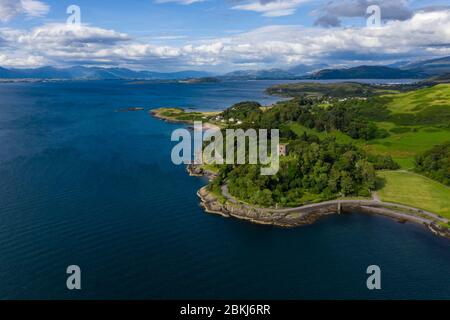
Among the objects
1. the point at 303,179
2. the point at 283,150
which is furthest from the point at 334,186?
the point at 283,150

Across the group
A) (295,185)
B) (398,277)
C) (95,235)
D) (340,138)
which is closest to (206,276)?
(95,235)

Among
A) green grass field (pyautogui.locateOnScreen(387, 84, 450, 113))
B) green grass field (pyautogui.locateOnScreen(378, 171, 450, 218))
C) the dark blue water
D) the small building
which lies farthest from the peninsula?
green grass field (pyautogui.locateOnScreen(387, 84, 450, 113))

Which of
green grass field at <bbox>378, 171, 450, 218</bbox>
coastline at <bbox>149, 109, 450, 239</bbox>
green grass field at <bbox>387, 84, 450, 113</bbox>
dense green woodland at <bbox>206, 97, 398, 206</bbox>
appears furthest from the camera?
green grass field at <bbox>387, 84, 450, 113</bbox>

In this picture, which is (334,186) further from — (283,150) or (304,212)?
(283,150)

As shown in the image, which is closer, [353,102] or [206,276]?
[206,276]

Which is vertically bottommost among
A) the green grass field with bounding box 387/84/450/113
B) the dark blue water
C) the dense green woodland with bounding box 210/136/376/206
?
the dark blue water

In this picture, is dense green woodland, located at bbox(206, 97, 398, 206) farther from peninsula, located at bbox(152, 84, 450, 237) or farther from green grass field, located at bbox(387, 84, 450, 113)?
green grass field, located at bbox(387, 84, 450, 113)

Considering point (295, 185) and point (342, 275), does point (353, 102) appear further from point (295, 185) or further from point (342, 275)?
point (342, 275)
